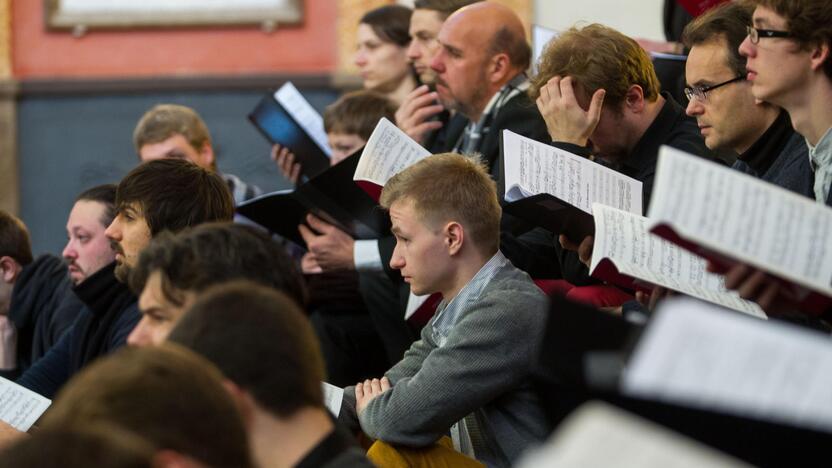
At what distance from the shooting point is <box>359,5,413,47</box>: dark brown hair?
19.5 ft

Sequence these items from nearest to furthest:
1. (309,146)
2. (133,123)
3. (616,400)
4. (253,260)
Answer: (616,400), (253,260), (309,146), (133,123)

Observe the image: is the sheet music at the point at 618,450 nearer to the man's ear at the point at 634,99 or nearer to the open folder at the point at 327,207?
the man's ear at the point at 634,99

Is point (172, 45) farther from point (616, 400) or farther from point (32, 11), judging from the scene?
point (616, 400)

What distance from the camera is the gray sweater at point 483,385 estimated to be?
331 cm

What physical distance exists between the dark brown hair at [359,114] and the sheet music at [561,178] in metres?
Answer: 1.89

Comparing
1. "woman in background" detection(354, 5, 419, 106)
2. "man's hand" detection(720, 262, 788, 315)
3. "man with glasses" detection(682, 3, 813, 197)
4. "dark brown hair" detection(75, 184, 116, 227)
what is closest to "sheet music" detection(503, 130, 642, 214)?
"man with glasses" detection(682, 3, 813, 197)

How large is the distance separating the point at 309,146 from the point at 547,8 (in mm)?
3398

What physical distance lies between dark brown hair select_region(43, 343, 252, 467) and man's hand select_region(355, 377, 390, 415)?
170 cm

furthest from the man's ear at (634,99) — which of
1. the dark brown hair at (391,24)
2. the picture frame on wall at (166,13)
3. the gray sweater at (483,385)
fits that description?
the picture frame on wall at (166,13)

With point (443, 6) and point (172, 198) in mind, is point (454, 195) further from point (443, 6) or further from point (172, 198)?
point (443, 6)

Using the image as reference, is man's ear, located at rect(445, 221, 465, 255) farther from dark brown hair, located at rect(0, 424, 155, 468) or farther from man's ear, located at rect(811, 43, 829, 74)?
dark brown hair, located at rect(0, 424, 155, 468)

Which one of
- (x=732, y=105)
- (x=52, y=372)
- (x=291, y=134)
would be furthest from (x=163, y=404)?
(x=291, y=134)

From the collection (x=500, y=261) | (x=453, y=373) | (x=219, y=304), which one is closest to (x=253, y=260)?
(x=219, y=304)

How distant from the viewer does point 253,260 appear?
271 centimetres
